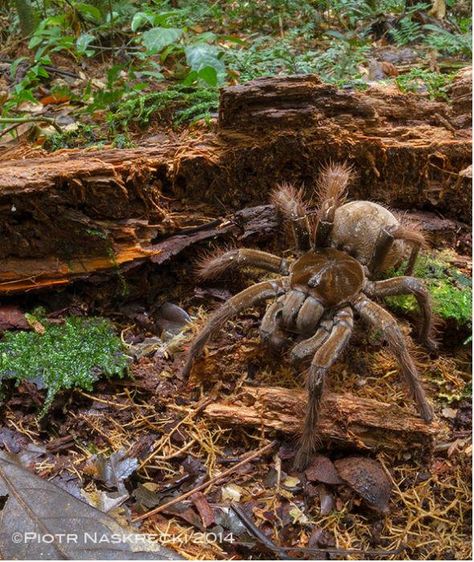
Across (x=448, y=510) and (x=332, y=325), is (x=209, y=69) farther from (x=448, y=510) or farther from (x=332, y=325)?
(x=448, y=510)

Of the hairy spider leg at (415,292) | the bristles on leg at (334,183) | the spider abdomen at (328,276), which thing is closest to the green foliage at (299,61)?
the bristles on leg at (334,183)

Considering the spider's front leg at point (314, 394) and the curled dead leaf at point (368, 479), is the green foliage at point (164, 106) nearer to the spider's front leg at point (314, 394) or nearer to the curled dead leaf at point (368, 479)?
the spider's front leg at point (314, 394)

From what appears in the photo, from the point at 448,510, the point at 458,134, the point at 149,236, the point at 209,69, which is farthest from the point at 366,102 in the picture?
the point at 448,510

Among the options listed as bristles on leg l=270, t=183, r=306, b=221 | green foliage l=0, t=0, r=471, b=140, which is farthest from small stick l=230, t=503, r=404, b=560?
green foliage l=0, t=0, r=471, b=140

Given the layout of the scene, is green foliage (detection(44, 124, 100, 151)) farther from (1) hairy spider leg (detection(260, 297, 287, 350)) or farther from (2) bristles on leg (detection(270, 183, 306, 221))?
(1) hairy spider leg (detection(260, 297, 287, 350))

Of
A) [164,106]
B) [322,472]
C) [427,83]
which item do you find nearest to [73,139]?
[164,106]
